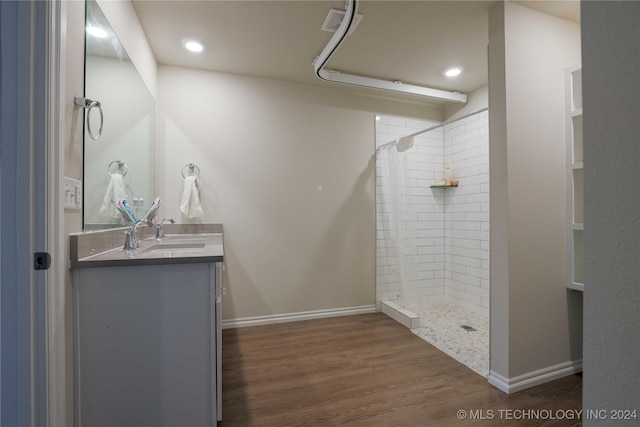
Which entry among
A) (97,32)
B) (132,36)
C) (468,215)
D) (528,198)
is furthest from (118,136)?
(468,215)

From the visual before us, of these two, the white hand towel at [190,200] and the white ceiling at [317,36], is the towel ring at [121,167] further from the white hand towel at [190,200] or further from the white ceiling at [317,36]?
the white ceiling at [317,36]

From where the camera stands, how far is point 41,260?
95cm

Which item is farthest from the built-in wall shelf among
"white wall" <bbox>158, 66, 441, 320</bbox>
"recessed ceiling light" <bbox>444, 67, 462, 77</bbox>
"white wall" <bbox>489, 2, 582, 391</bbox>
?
"white wall" <bbox>158, 66, 441, 320</bbox>

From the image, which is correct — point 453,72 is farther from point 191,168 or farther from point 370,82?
point 191,168

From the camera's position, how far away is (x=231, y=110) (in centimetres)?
272

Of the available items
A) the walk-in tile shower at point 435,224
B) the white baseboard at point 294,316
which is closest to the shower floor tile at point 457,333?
the walk-in tile shower at point 435,224

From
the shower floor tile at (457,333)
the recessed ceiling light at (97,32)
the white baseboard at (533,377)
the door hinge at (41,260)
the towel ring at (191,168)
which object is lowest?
the shower floor tile at (457,333)

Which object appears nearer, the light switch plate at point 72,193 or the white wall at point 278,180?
the light switch plate at point 72,193

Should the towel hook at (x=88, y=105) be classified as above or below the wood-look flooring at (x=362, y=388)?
above

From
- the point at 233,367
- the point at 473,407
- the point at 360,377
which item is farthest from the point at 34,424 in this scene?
the point at 473,407

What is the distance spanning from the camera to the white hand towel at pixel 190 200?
249cm

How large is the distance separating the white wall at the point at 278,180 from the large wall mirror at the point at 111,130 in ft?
1.77

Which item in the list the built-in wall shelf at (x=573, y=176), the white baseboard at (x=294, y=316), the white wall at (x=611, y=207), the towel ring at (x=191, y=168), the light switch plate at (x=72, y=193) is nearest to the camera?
the white wall at (x=611, y=207)

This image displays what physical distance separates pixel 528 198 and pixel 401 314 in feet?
5.20
